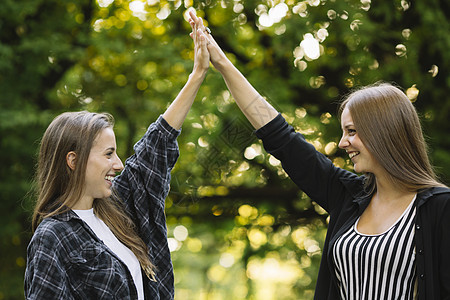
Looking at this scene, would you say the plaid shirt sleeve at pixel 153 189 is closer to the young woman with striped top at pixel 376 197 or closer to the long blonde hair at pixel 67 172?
the long blonde hair at pixel 67 172

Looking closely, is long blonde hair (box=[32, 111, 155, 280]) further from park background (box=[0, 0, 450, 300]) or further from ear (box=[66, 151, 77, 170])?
park background (box=[0, 0, 450, 300])

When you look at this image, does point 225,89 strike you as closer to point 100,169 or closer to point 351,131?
point 351,131

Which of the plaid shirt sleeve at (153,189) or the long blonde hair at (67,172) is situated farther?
the plaid shirt sleeve at (153,189)

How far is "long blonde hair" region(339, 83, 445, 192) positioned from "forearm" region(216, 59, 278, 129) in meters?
0.36

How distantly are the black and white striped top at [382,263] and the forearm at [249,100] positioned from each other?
56 centimetres

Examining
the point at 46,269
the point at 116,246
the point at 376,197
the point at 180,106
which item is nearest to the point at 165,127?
the point at 180,106

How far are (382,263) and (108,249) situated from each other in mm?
924

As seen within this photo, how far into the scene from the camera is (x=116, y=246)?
6.30 ft

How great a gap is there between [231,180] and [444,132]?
2.10 metres

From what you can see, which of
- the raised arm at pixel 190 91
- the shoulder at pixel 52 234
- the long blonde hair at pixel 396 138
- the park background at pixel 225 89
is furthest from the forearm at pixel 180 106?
the park background at pixel 225 89

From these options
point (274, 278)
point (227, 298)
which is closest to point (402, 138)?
point (274, 278)

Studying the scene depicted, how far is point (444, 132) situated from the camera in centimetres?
511

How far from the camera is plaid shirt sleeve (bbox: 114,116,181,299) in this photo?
79.0 inches

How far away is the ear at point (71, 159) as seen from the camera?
75.1 inches
